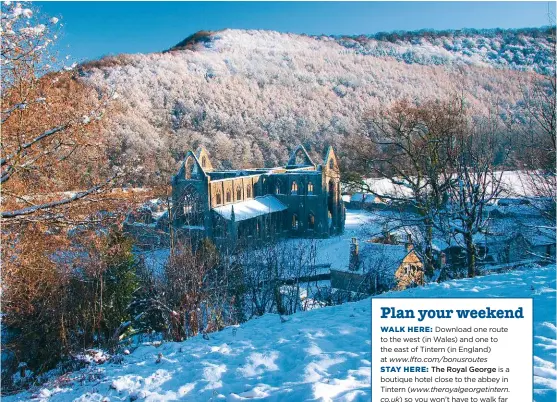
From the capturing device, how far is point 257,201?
38.8m

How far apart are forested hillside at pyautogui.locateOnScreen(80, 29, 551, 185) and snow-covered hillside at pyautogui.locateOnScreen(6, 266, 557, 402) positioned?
45074 millimetres

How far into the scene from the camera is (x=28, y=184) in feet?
36.4

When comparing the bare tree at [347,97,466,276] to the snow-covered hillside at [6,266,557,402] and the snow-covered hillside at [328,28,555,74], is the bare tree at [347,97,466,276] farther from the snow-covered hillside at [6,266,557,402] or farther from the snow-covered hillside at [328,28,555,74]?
the snow-covered hillside at [328,28,555,74]

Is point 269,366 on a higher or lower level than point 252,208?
lower

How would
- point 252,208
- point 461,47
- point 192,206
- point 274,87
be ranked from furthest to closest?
1. point 461,47
2. point 274,87
3. point 252,208
4. point 192,206

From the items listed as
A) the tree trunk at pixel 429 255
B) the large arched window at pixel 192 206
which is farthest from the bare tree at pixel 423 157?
the large arched window at pixel 192 206

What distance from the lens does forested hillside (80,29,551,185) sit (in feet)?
265

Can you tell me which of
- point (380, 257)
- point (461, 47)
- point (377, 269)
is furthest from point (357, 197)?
point (461, 47)

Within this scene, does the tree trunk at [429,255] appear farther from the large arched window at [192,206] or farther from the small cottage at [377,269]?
the large arched window at [192,206]

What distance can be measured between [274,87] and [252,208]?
352ft

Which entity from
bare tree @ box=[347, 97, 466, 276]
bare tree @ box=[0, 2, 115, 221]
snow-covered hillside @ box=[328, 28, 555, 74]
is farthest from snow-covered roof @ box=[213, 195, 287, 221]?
snow-covered hillside @ box=[328, 28, 555, 74]

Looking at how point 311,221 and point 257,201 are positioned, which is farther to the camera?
point 311,221

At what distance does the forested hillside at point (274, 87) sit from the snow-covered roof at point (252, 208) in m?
17.6

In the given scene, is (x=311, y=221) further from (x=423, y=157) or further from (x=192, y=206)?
(x=423, y=157)
